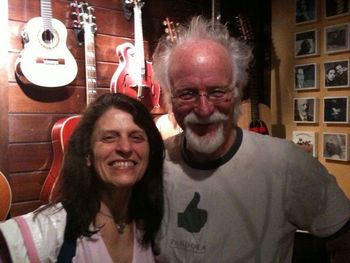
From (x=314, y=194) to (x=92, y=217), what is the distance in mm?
731

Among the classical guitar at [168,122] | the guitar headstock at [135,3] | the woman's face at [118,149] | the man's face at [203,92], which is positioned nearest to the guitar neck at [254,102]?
the classical guitar at [168,122]

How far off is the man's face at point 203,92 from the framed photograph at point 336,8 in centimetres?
186

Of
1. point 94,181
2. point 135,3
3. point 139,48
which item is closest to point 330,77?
point 139,48

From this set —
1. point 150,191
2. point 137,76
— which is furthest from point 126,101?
point 137,76

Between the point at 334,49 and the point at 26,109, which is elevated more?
the point at 334,49

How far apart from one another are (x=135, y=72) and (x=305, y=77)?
52.3 inches

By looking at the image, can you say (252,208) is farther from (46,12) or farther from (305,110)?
(305,110)

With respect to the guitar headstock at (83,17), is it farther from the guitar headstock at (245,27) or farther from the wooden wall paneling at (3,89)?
the guitar headstock at (245,27)

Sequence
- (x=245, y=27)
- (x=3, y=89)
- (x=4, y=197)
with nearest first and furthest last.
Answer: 1. (x=4, y=197)
2. (x=3, y=89)
3. (x=245, y=27)

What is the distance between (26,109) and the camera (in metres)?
2.40

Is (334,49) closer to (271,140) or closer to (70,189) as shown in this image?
(271,140)

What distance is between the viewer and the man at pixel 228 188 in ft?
4.33

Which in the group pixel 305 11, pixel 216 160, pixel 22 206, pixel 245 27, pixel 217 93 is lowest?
pixel 22 206

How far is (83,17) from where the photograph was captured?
8.38 feet
